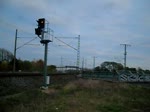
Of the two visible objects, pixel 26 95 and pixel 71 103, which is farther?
pixel 26 95

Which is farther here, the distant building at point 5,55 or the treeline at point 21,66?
the distant building at point 5,55

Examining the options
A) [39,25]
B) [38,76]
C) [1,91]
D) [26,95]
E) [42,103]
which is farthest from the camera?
[38,76]

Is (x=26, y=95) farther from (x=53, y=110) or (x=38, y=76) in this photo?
(x=38, y=76)

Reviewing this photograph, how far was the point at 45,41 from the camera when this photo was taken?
96.9 feet

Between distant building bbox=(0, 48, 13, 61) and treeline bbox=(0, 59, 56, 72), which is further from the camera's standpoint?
distant building bbox=(0, 48, 13, 61)

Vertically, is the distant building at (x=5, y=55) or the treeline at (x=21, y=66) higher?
the distant building at (x=5, y=55)

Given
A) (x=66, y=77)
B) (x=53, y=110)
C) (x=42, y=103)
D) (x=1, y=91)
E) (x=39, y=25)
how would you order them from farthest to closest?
(x=66, y=77)
(x=1, y=91)
(x=39, y=25)
(x=42, y=103)
(x=53, y=110)

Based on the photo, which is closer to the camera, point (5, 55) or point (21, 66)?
point (21, 66)

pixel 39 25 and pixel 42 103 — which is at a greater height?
pixel 39 25

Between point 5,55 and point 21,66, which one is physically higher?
point 5,55

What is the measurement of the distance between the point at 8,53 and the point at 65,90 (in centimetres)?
8957

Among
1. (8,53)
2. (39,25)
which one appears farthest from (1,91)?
(8,53)

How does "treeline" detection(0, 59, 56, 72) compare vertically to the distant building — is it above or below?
below

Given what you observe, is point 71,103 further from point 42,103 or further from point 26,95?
point 26,95
